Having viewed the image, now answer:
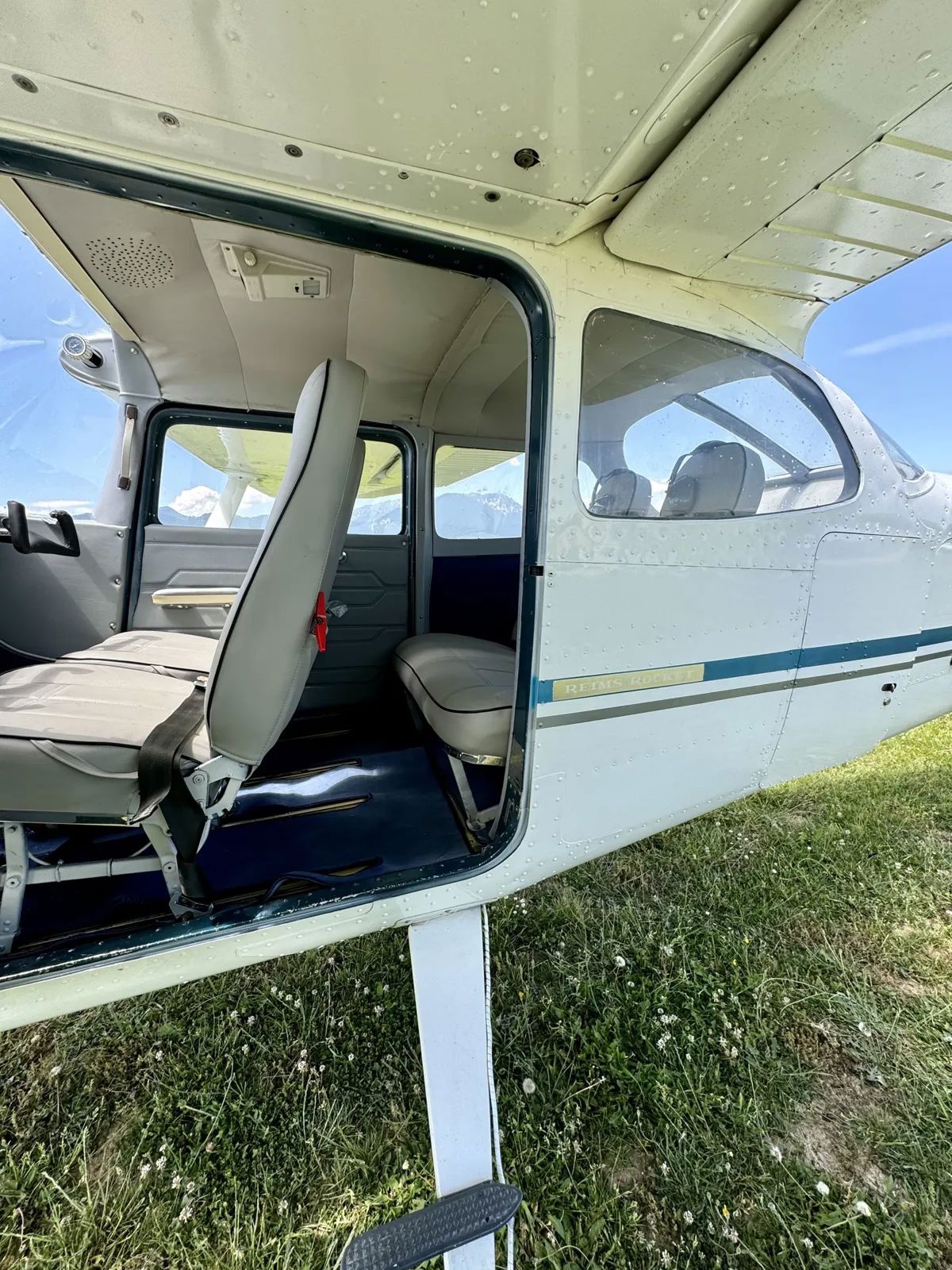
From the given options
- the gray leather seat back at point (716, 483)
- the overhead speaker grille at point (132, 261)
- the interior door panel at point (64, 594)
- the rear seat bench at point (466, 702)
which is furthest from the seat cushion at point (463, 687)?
the overhead speaker grille at point (132, 261)

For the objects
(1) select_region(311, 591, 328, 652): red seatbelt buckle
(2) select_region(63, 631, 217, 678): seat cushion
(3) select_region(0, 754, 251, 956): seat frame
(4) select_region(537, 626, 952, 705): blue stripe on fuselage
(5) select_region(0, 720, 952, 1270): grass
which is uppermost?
Answer: (1) select_region(311, 591, 328, 652): red seatbelt buckle

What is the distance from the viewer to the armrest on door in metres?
2.46

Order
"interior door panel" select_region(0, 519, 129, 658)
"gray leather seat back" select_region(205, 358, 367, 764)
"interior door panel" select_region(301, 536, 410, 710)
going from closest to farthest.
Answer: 1. "gray leather seat back" select_region(205, 358, 367, 764)
2. "interior door panel" select_region(0, 519, 129, 658)
3. "interior door panel" select_region(301, 536, 410, 710)

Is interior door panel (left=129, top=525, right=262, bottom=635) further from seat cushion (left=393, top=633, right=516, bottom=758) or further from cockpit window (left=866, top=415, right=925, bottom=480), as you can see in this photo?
cockpit window (left=866, top=415, right=925, bottom=480)

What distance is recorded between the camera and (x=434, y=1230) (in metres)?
1.04

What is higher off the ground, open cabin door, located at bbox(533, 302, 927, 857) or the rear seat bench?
open cabin door, located at bbox(533, 302, 927, 857)

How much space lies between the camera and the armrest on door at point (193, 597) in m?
2.46

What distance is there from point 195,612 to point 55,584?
55 cm

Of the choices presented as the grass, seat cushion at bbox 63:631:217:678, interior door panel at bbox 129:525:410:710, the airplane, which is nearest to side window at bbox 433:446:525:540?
interior door panel at bbox 129:525:410:710

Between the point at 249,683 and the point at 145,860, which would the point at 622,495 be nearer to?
the point at 249,683

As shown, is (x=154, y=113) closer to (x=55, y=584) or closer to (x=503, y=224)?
(x=503, y=224)

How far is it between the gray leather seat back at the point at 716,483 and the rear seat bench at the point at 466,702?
690mm

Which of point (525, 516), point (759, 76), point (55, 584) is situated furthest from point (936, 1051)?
point (55, 584)

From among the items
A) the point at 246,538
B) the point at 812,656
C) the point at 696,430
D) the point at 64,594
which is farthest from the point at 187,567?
the point at 812,656
